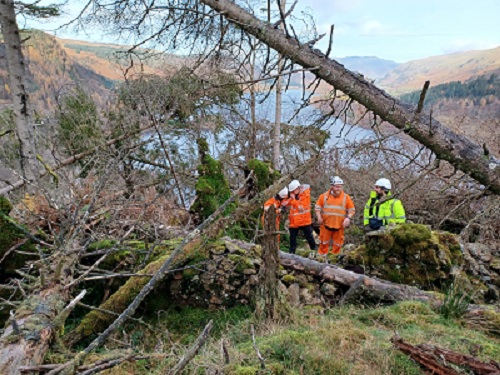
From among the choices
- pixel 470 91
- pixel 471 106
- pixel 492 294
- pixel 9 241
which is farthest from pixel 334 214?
pixel 470 91

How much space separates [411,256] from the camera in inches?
212

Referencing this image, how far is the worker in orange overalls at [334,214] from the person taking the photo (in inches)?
270

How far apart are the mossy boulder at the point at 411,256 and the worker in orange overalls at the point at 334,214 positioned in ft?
3.78

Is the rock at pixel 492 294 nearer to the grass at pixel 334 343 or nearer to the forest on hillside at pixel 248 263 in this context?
the forest on hillside at pixel 248 263

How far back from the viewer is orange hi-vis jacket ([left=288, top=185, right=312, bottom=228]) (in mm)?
7117

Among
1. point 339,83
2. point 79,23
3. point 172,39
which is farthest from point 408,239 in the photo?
point 79,23

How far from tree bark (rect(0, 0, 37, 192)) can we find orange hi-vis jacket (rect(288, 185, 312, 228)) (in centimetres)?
517

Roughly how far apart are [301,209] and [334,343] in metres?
4.19

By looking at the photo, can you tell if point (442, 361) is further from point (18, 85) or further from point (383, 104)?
point (18, 85)

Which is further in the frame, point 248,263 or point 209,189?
point 209,189

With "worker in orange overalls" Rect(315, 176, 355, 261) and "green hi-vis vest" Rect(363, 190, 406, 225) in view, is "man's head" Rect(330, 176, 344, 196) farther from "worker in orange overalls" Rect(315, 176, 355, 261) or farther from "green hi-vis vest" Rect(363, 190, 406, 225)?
"green hi-vis vest" Rect(363, 190, 406, 225)

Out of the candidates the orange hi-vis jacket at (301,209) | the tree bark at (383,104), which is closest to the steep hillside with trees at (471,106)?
the orange hi-vis jacket at (301,209)

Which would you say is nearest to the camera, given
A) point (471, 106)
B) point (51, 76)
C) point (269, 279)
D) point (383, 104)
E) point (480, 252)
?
point (383, 104)

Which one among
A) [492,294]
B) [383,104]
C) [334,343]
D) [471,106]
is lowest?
[492,294]
